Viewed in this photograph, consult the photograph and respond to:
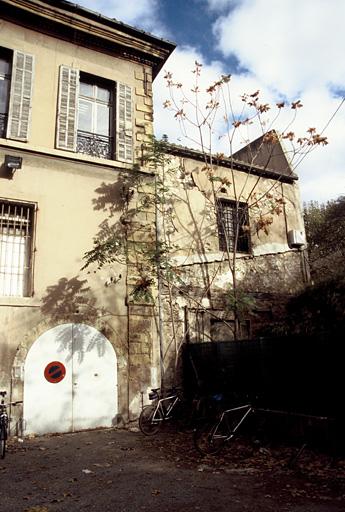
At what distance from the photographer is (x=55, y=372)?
25.1 ft

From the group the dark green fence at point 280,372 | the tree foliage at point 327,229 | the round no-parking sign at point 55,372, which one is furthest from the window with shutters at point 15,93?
the tree foliage at point 327,229

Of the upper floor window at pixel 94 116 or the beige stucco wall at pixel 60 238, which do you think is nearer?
the beige stucco wall at pixel 60 238

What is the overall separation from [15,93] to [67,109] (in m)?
1.10

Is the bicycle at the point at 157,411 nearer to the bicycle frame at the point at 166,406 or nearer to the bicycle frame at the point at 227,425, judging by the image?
the bicycle frame at the point at 166,406

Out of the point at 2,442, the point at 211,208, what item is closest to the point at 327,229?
the point at 211,208

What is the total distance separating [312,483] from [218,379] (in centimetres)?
373

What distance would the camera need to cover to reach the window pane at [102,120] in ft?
31.7

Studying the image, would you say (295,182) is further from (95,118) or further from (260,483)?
(260,483)

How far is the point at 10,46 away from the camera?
28.8 feet

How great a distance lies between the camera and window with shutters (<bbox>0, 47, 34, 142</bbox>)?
844 centimetres

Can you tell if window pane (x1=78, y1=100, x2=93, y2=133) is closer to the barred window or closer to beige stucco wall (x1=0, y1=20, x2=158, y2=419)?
beige stucco wall (x1=0, y1=20, x2=158, y2=419)

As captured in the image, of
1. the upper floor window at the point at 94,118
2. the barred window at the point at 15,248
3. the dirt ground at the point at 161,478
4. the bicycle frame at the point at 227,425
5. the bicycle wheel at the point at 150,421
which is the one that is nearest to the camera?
the dirt ground at the point at 161,478

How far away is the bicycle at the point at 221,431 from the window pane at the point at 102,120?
Result: 22.1 feet

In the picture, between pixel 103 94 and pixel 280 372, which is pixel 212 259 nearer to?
pixel 280 372
